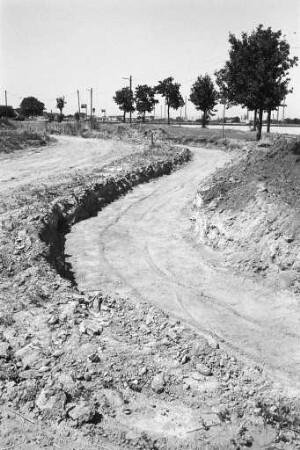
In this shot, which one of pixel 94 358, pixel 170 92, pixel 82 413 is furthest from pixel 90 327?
pixel 170 92

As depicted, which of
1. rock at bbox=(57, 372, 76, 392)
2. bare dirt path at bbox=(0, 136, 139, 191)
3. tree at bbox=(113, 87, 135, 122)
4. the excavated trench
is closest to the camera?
rock at bbox=(57, 372, 76, 392)

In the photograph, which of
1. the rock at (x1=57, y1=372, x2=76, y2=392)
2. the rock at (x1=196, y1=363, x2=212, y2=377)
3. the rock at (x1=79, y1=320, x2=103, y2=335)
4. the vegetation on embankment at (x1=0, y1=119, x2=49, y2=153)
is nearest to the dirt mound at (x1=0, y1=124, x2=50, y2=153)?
the vegetation on embankment at (x1=0, y1=119, x2=49, y2=153)

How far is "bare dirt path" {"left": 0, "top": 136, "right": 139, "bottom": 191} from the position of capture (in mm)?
25875

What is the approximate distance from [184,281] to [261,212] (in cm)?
348

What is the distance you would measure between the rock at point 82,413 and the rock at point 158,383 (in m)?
1.10

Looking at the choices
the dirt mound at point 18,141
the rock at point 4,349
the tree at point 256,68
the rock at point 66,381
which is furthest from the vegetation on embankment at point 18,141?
the rock at point 66,381

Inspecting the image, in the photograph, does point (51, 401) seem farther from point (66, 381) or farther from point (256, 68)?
point (256, 68)

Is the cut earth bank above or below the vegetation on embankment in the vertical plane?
below

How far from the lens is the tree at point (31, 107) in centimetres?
10444

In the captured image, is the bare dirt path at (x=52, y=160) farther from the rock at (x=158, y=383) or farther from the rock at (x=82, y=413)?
the rock at (x=82, y=413)

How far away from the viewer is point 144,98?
66.6 m

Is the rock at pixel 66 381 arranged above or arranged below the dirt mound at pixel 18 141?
below

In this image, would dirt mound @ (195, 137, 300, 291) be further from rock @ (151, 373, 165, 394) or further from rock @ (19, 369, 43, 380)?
rock @ (19, 369, 43, 380)

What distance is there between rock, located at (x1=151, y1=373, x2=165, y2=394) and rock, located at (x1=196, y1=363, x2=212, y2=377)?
66 centimetres
